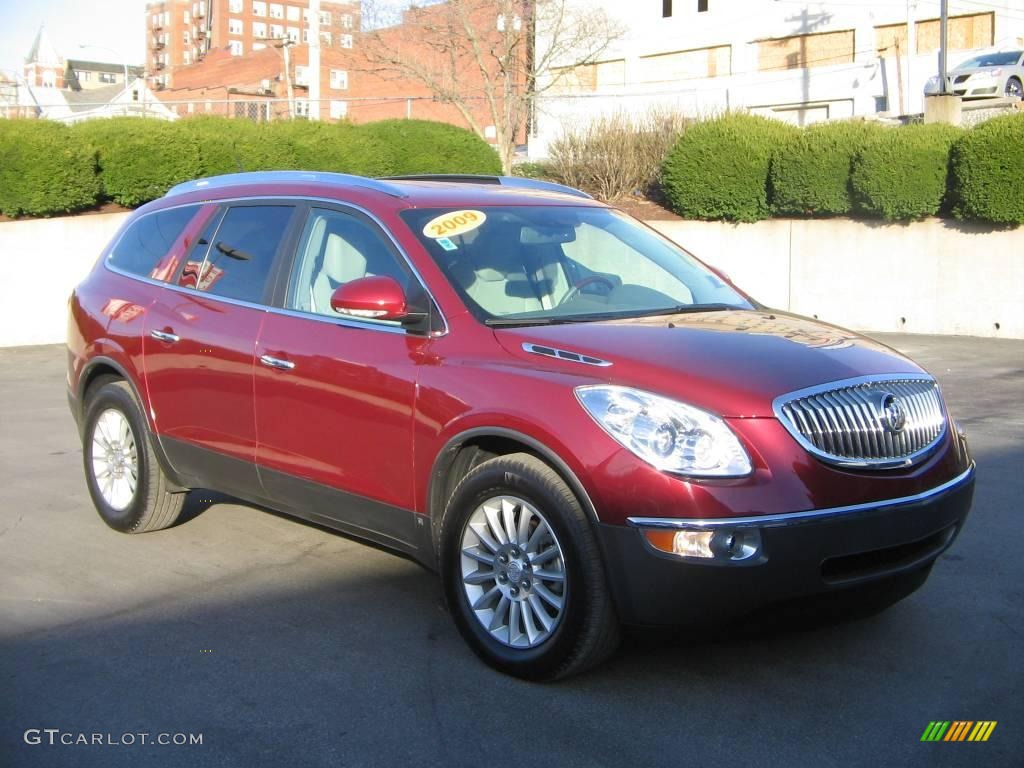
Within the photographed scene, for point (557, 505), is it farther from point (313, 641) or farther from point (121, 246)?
point (121, 246)

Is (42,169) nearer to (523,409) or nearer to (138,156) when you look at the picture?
(138,156)

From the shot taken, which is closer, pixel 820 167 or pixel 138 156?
pixel 138 156

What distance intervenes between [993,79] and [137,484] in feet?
97.5

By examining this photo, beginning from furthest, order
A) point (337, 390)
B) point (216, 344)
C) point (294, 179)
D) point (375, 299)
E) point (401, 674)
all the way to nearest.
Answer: point (294, 179) → point (216, 344) → point (337, 390) → point (375, 299) → point (401, 674)

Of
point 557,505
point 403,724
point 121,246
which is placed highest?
point 121,246

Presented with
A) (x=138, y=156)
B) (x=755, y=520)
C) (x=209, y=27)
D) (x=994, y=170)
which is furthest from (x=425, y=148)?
(x=209, y=27)

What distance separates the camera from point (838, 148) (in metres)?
19.6

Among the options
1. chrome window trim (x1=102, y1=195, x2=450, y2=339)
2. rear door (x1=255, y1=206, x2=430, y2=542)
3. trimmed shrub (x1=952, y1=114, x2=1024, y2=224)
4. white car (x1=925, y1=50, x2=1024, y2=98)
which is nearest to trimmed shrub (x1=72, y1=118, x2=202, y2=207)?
trimmed shrub (x1=952, y1=114, x2=1024, y2=224)

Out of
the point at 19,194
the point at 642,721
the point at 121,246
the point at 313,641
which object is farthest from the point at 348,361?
the point at 19,194

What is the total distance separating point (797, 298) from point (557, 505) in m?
17.3

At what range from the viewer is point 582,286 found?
17.5ft

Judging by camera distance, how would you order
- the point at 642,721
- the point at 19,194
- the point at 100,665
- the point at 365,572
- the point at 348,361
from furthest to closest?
the point at 19,194
the point at 365,572
the point at 348,361
the point at 100,665
the point at 642,721

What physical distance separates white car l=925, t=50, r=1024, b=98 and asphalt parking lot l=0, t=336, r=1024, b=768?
27.6m

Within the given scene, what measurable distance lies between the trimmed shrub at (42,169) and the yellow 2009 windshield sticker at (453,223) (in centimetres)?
1410
